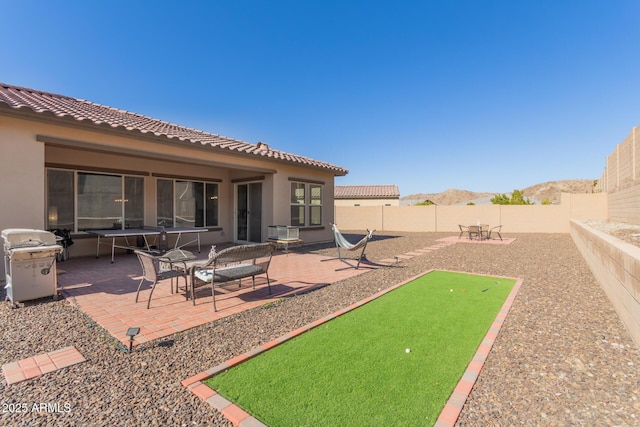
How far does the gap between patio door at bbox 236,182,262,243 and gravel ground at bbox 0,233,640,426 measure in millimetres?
7119

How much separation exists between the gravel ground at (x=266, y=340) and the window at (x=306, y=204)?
24.1 feet

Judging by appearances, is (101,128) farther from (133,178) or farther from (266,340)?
(266,340)

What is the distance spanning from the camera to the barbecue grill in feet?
15.2

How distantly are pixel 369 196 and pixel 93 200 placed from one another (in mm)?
29260

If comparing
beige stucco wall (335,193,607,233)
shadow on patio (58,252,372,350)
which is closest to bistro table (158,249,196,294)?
shadow on patio (58,252,372,350)

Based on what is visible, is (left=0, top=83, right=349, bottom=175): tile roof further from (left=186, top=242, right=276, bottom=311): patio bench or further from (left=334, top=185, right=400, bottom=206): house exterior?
(left=334, top=185, right=400, bottom=206): house exterior

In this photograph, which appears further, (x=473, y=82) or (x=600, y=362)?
(x=473, y=82)

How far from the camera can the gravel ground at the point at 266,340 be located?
7.59 feet

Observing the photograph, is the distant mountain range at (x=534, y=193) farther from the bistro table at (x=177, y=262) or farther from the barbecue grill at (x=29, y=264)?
the barbecue grill at (x=29, y=264)

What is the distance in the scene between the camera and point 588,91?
1371cm

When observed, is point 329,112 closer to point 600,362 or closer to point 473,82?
point 473,82

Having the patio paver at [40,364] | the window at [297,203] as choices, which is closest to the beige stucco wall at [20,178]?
the patio paver at [40,364]

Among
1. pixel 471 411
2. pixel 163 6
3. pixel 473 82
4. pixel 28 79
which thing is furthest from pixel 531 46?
pixel 28 79

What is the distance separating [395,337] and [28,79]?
14.5 m
